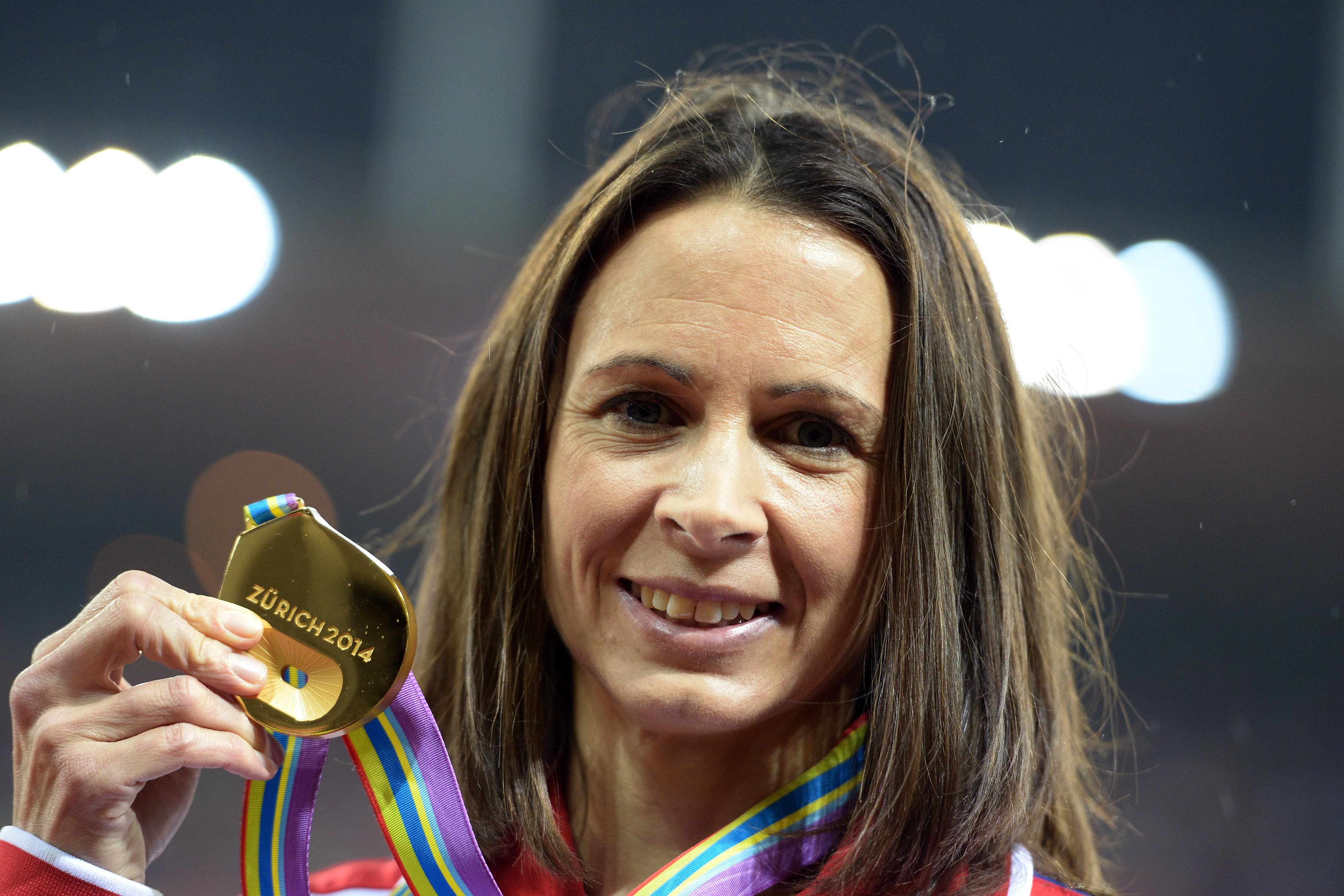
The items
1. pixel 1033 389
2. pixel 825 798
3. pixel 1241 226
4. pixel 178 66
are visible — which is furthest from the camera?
pixel 178 66

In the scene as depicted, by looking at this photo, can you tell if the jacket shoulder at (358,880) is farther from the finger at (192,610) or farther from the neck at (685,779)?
the finger at (192,610)

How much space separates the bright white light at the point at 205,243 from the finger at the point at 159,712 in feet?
2.86

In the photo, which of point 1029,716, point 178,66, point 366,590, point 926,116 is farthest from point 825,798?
point 178,66

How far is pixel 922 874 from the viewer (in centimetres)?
96

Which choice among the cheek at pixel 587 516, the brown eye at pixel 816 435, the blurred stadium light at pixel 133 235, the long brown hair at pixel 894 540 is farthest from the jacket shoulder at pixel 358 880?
the blurred stadium light at pixel 133 235

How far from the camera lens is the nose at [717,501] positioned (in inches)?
35.4

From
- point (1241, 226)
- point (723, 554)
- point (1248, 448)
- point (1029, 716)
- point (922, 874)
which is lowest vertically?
→ point (922, 874)

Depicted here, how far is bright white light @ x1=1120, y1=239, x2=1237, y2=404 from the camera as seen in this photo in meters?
1.40

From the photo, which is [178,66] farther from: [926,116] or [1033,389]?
[1033,389]

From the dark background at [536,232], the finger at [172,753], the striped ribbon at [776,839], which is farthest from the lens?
the dark background at [536,232]

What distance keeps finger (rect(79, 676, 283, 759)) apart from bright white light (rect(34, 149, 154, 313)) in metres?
0.89

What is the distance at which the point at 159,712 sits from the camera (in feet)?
2.84

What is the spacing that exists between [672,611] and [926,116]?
0.75 metres

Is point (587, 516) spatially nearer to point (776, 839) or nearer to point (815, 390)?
point (815, 390)
